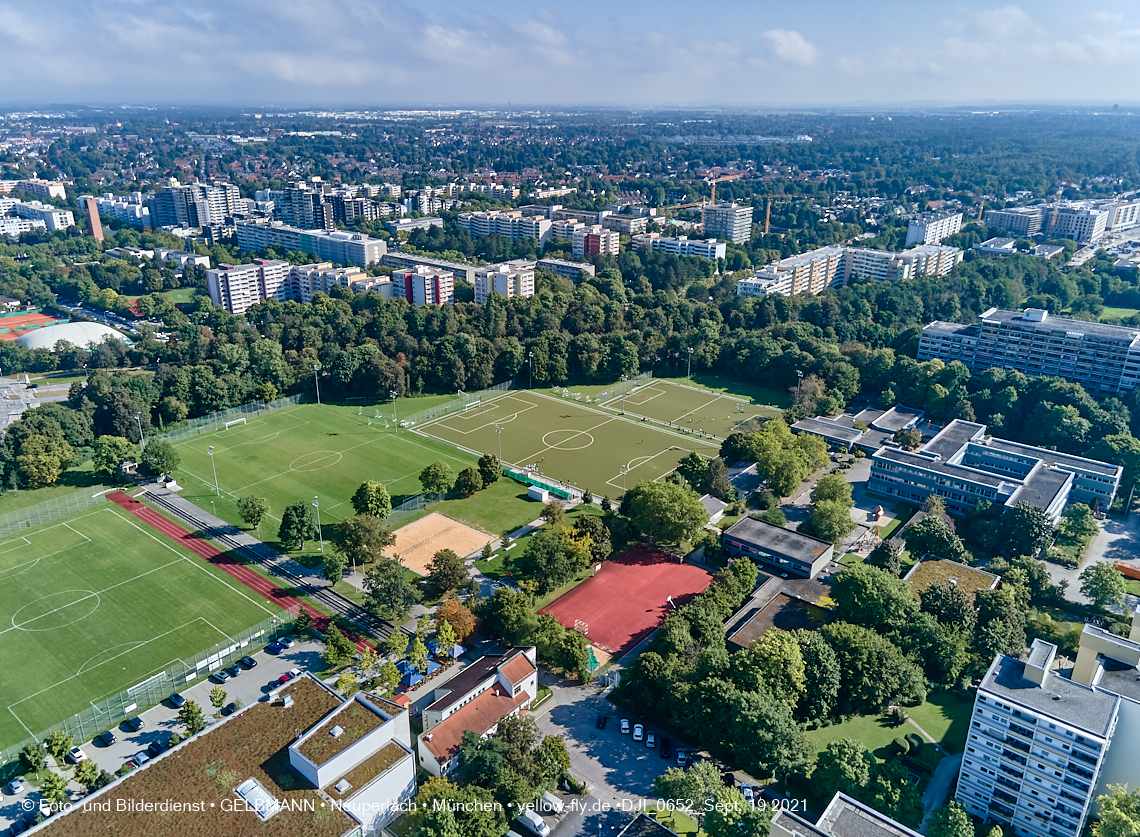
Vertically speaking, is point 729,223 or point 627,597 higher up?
point 729,223

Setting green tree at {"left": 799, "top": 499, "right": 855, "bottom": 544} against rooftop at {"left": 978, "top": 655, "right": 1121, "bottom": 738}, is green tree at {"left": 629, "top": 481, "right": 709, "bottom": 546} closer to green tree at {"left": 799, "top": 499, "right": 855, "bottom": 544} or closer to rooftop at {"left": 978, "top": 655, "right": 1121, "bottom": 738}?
green tree at {"left": 799, "top": 499, "right": 855, "bottom": 544}

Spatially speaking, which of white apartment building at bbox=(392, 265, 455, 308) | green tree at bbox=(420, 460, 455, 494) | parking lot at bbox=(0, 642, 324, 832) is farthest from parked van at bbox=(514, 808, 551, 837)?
white apartment building at bbox=(392, 265, 455, 308)

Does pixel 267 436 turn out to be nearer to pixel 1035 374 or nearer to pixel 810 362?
pixel 810 362

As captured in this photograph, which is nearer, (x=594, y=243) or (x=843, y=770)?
(x=843, y=770)

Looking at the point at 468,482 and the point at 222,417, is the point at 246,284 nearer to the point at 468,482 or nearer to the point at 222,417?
the point at 222,417

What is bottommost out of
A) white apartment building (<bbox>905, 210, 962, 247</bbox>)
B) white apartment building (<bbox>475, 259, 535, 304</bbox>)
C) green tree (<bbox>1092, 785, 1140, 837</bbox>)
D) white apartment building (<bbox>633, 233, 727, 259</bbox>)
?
green tree (<bbox>1092, 785, 1140, 837</bbox>)

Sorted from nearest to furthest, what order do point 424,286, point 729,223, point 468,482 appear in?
point 468,482
point 424,286
point 729,223

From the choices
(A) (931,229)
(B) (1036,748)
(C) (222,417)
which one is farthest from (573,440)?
(A) (931,229)

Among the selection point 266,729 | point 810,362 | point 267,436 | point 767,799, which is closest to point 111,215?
point 267,436

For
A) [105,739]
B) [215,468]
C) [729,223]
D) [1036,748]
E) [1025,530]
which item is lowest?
[105,739]
